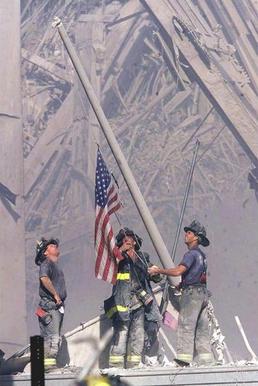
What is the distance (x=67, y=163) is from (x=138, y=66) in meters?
2.41

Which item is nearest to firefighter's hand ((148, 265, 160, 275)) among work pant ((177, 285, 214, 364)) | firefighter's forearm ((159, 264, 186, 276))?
firefighter's forearm ((159, 264, 186, 276))

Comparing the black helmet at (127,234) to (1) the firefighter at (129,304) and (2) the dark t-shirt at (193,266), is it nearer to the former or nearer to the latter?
(1) the firefighter at (129,304)

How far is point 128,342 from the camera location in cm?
1352

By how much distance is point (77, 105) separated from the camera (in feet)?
81.4

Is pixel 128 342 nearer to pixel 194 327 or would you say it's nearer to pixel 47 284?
pixel 194 327

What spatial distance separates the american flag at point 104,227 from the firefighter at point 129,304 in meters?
0.10

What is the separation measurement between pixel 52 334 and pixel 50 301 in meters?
0.36

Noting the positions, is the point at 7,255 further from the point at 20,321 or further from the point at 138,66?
the point at 138,66

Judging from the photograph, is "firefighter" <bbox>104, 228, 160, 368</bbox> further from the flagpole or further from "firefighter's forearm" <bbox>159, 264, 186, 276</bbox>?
the flagpole

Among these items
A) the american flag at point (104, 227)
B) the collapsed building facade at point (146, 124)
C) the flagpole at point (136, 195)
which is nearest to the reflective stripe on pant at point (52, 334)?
the american flag at point (104, 227)

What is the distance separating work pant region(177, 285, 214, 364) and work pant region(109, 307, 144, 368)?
0.53 meters

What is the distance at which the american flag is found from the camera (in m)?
13.7

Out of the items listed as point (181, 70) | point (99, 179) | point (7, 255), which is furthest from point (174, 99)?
point (99, 179)

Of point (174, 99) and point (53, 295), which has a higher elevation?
point (174, 99)
